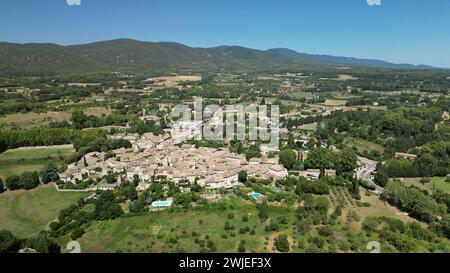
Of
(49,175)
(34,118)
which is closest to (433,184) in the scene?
(49,175)

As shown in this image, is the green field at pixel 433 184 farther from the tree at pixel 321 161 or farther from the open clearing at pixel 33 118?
the open clearing at pixel 33 118

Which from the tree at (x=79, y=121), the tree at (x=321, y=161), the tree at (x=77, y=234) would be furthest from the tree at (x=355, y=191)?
the tree at (x=79, y=121)

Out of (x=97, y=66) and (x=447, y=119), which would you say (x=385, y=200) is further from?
(x=97, y=66)

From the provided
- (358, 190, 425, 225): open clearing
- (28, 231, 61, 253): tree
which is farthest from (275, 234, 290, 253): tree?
(28, 231, 61, 253): tree

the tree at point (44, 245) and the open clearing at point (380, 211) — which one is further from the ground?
the tree at point (44, 245)

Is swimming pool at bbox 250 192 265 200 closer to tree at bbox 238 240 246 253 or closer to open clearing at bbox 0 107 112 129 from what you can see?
tree at bbox 238 240 246 253

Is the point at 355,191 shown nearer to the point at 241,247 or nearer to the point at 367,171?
the point at 367,171
